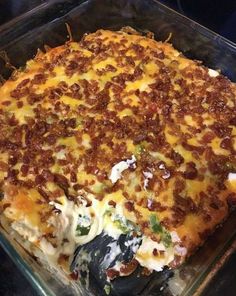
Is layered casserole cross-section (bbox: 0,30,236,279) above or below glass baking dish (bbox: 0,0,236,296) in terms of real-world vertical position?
below

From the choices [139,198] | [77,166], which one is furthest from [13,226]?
[139,198]

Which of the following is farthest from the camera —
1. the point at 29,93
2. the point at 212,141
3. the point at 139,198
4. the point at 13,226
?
the point at 29,93

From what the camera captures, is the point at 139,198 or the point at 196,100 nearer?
the point at 139,198

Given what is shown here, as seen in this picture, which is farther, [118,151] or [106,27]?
[106,27]

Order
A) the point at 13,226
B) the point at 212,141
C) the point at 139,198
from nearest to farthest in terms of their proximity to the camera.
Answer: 1. the point at 13,226
2. the point at 139,198
3. the point at 212,141

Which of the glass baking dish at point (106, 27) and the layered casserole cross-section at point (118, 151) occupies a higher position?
the glass baking dish at point (106, 27)

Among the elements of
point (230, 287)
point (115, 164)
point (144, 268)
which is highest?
point (115, 164)

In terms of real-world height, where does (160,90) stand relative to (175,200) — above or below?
above

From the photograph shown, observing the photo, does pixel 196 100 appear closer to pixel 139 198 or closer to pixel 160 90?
pixel 160 90

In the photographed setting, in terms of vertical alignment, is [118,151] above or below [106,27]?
below

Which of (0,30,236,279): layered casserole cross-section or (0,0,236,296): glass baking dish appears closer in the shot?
(0,30,236,279): layered casserole cross-section

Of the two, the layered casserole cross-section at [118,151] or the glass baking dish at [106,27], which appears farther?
the glass baking dish at [106,27]
